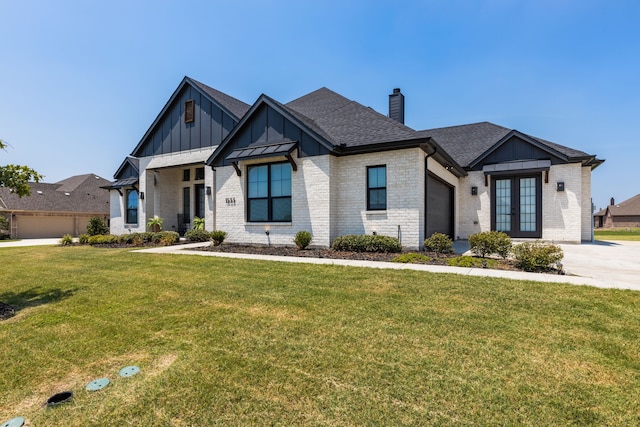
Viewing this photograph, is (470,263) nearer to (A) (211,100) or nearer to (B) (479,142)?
(B) (479,142)

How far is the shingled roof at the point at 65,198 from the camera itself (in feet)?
86.5

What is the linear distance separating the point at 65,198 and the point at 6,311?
106ft

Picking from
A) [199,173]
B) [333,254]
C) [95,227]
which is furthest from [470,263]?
[95,227]

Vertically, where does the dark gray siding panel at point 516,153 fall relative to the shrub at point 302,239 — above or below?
above

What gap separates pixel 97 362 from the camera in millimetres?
3049

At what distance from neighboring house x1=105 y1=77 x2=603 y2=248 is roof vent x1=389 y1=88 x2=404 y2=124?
0.20 ft

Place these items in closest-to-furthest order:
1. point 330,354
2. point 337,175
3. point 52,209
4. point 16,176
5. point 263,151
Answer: point 330,354 < point 16,176 < point 337,175 < point 263,151 < point 52,209

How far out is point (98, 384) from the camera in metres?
2.62

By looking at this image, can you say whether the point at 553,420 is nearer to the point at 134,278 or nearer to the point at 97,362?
the point at 97,362

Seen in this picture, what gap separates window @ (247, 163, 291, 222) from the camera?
1232 centimetres

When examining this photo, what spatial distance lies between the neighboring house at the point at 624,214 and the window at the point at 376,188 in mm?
61724

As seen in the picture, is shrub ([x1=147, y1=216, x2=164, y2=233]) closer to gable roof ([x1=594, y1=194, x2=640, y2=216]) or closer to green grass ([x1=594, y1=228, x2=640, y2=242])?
green grass ([x1=594, y1=228, x2=640, y2=242])

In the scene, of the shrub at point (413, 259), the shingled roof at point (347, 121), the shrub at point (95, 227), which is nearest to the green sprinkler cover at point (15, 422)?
the shrub at point (413, 259)

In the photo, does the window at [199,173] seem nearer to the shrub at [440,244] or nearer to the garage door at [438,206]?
the garage door at [438,206]
